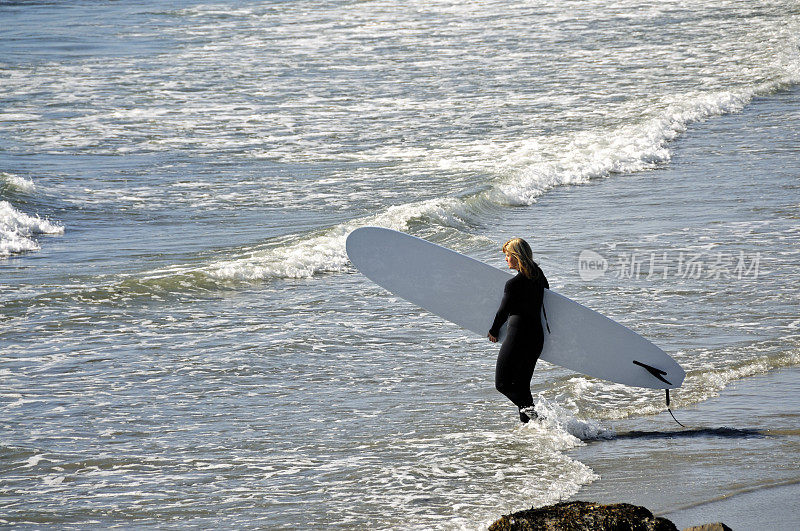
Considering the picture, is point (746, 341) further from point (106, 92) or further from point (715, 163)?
point (106, 92)

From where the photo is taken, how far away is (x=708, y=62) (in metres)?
24.4

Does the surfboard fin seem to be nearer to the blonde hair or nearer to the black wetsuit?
the black wetsuit

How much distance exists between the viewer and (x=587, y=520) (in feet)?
11.6

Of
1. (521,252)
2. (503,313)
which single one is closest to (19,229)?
(503,313)

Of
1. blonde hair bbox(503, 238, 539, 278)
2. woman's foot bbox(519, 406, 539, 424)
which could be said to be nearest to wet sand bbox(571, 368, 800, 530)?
woman's foot bbox(519, 406, 539, 424)

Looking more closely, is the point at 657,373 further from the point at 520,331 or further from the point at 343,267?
the point at 343,267

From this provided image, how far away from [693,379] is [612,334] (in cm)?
81

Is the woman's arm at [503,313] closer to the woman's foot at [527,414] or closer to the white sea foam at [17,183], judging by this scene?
the woman's foot at [527,414]

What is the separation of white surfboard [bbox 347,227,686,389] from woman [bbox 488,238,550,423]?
0.58 ft

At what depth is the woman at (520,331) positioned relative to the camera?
539 cm

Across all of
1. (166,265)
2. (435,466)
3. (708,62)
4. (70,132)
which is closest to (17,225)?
(166,265)

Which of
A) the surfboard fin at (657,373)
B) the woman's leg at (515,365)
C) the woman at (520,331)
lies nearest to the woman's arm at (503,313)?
the woman at (520,331)

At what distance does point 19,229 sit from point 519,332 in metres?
7.93

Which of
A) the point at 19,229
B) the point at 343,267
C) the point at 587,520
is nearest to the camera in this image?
the point at 587,520
